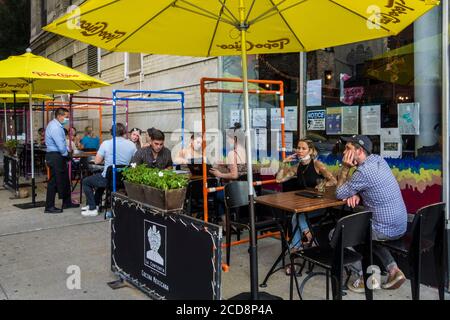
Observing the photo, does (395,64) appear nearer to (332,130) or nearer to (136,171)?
(332,130)

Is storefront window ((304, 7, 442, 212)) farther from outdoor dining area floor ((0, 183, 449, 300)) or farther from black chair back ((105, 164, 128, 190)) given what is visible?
black chair back ((105, 164, 128, 190))

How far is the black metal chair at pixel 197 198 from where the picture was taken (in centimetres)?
615

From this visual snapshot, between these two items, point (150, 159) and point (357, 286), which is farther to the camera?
point (150, 159)

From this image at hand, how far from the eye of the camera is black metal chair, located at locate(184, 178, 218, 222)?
6148mm

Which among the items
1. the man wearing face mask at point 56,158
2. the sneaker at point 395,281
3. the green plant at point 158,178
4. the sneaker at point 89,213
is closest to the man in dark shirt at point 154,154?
the sneaker at point 89,213

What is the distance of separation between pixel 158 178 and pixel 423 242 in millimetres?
2438

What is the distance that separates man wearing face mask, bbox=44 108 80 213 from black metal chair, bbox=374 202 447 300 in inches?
242

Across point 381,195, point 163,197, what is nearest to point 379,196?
point 381,195

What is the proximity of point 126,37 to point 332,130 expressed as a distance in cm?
328

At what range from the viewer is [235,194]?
5.13 m

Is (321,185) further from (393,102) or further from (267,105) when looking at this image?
(267,105)

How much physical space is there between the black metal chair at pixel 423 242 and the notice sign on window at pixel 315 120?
2.67 meters

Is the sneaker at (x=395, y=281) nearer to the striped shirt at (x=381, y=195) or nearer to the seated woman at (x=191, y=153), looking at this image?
the striped shirt at (x=381, y=195)

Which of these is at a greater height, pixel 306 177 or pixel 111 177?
pixel 306 177
